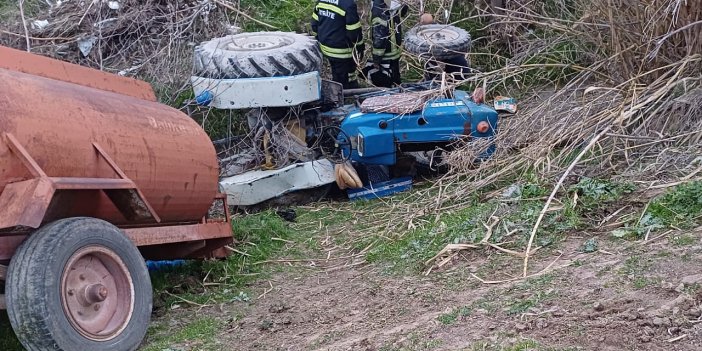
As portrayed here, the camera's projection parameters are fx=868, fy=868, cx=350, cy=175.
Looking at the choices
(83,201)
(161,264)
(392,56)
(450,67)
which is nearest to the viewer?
(83,201)

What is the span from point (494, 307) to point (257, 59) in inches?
116

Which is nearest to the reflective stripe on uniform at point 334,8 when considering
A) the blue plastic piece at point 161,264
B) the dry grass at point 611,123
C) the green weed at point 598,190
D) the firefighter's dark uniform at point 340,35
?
the firefighter's dark uniform at point 340,35

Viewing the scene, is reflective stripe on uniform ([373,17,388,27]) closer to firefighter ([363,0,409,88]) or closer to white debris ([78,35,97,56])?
firefighter ([363,0,409,88])

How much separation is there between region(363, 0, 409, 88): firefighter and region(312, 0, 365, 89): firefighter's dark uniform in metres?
0.18

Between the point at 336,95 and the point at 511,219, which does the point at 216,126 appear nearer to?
the point at 336,95

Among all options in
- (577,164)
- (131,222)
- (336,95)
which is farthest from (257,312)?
(336,95)

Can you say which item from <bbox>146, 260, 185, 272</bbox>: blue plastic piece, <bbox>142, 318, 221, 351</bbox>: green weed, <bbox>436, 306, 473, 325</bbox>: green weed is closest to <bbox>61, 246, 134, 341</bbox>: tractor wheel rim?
<bbox>142, 318, 221, 351</bbox>: green weed

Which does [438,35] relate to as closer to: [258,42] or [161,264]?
[258,42]

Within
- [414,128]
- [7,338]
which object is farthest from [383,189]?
[7,338]

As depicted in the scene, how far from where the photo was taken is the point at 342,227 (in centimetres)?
587

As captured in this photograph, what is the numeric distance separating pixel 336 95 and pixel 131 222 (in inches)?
103

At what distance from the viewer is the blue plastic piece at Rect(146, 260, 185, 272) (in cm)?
516

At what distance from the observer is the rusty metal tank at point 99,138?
383cm

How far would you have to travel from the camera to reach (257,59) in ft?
19.6
